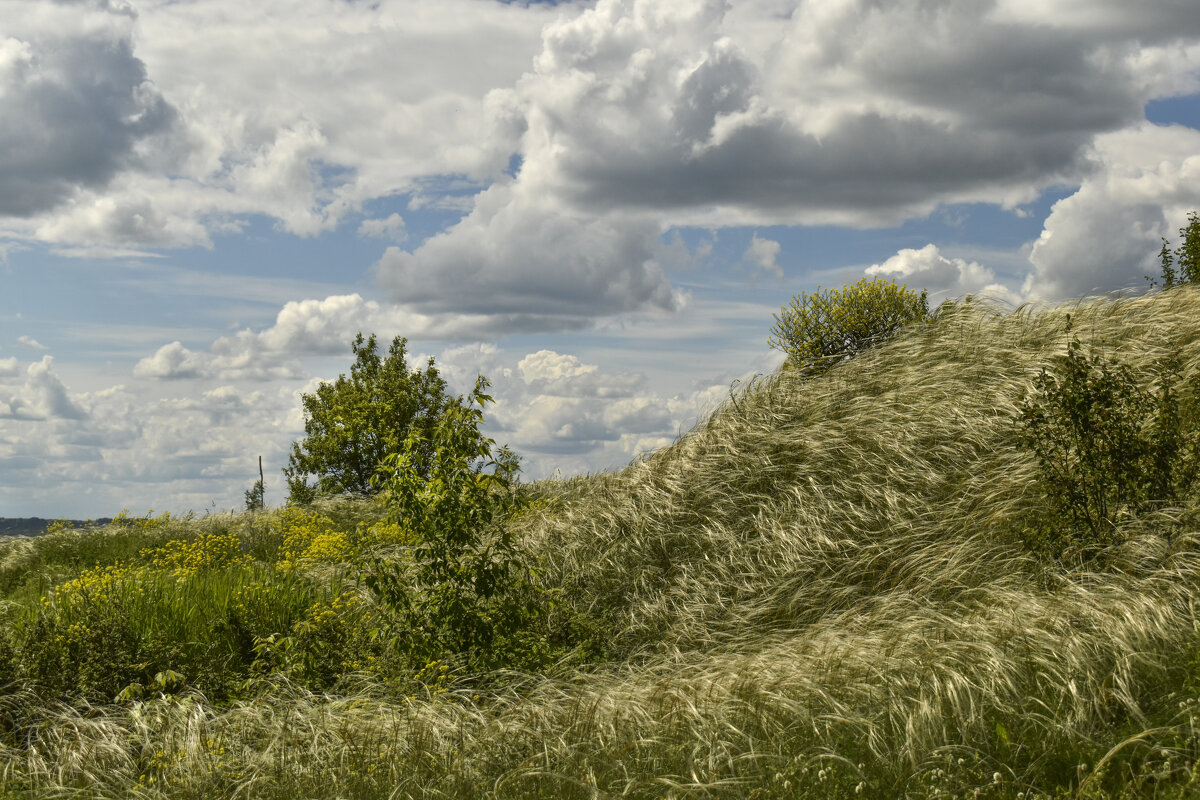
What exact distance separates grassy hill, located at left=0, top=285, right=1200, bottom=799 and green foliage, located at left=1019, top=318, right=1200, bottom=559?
0.22 meters

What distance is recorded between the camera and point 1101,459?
6.23 m

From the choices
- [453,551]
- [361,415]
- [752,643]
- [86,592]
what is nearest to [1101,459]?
[752,643]

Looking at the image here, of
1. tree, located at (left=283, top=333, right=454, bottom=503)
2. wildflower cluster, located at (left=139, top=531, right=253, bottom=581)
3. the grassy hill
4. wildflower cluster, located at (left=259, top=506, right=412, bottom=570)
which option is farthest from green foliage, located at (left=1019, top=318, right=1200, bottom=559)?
tree, located at (left=283, top=333, right=454, bottom=503)

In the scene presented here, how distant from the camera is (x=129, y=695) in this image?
6285 mm

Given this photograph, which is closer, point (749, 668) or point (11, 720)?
point (749, 668)

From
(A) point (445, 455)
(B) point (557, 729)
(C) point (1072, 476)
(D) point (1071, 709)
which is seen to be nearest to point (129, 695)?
(A) point (445, 455)

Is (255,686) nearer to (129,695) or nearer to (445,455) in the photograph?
(129,695)

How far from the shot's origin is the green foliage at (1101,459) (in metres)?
6.20

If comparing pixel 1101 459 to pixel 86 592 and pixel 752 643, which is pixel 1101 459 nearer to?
pixel 752 643

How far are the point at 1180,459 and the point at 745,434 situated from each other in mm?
3984

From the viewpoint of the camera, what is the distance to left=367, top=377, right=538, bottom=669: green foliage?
659 centimetres

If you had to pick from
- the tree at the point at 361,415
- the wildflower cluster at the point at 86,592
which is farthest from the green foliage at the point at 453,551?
the tree at the point at 361,415

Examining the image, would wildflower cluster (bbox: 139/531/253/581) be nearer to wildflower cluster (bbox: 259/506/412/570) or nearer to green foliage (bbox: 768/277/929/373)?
wildflower cluster (bbox: 259/506/412/570)

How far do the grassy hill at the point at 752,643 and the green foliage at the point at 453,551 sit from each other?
0.30 m
